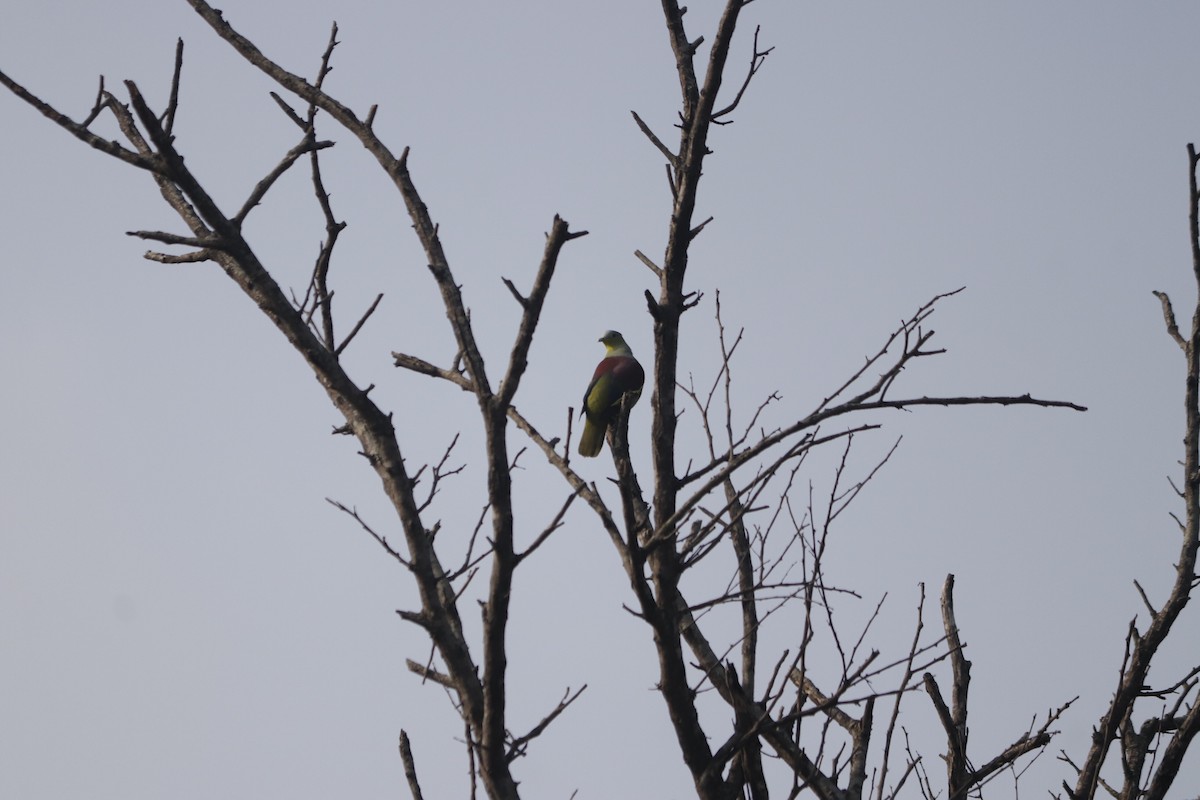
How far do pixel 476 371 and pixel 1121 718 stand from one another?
8.96 feet

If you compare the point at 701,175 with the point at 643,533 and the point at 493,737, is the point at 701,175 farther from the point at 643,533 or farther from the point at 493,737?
the point at 493,737

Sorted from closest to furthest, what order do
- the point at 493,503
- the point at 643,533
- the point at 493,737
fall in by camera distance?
the point at 493,503
the point at 493,737
the point at 643,533

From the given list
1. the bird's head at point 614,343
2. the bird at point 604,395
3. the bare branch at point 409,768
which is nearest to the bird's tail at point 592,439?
the bird at point 604,395

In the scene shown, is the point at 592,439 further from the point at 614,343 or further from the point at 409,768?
the point at 409,768

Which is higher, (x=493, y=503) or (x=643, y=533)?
(x=643, y=533)

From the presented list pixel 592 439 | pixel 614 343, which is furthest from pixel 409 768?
pixel 614 343

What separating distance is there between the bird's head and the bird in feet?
2.66

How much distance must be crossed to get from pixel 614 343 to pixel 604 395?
5.11 ft

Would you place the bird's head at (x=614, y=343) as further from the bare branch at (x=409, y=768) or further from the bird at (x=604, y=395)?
the bare branch at (x=409, y=768)

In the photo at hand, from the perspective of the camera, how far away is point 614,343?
26.6 ft

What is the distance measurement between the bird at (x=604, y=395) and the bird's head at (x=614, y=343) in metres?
0.81

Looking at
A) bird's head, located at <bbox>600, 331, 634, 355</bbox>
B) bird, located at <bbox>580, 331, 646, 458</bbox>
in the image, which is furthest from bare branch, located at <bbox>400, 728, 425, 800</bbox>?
bird's head, located at <bbox>600, 331, 634, 355</bbox>

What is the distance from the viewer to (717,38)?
2.96 m

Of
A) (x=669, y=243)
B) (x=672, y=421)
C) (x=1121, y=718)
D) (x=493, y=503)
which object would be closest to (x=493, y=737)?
(x=493, y=503)
